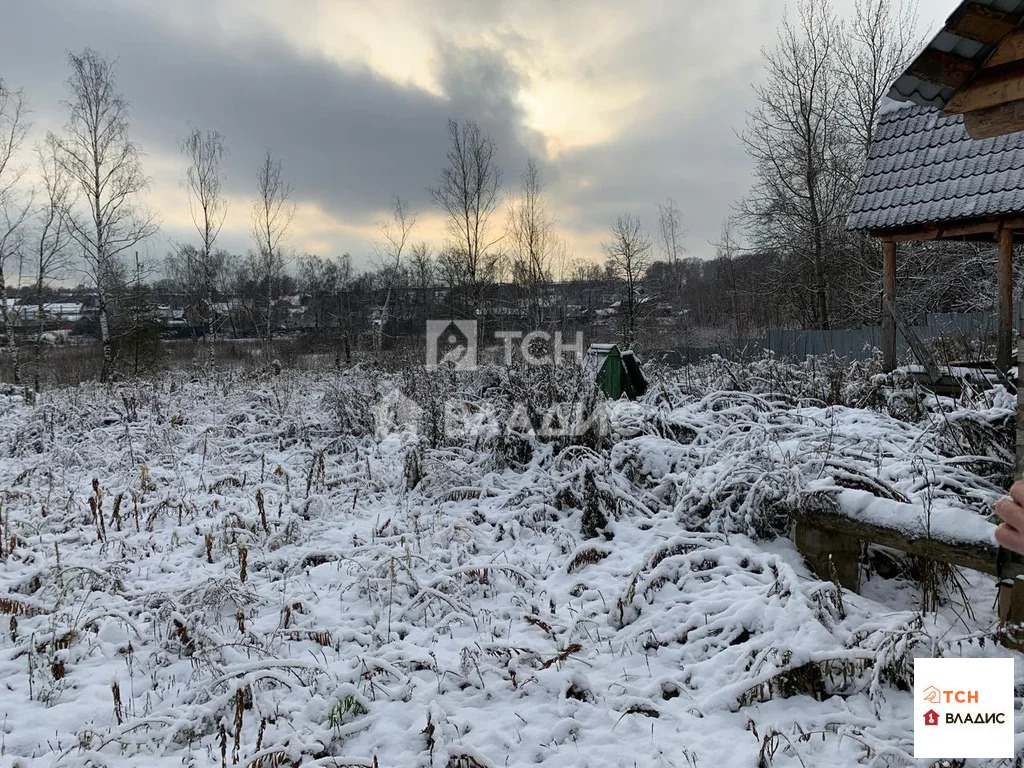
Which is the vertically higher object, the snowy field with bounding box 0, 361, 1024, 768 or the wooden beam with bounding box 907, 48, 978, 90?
the wooden beam with bounding box 907, 48, 978, 90

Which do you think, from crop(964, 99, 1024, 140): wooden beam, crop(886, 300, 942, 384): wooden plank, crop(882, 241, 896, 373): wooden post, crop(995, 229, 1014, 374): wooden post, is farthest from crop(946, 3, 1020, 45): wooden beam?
crop(882, 241, 896, 373): wooden post

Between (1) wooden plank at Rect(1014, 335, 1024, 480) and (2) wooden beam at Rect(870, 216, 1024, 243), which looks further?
(2) wooden beam at Rect(870, 216, 1024, 243)

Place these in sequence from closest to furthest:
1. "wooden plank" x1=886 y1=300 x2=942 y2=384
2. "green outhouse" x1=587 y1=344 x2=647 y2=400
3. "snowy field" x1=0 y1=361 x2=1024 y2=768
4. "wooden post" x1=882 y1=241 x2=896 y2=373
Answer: "snowy field" x1=0 y1=361 x2=1024 y2=768 → "wooden plank" x1=886 y1=300 x2=942 y2=384 → "wooden post" x1=882 y1=241 x2=896 y2=373 → "green outhouse" x1=587 y1=344 x2=647 y2=400

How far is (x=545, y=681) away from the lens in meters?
2.85

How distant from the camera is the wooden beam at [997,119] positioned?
290 centimetres

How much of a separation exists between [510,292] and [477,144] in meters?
5.86

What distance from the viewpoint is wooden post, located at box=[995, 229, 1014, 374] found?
671cm

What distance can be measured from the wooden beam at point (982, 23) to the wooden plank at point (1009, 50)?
1.5 inches

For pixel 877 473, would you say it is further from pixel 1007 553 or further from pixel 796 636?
pixel 796 636

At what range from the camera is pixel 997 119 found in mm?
2975

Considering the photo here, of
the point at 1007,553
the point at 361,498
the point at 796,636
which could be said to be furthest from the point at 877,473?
the point at 361,498

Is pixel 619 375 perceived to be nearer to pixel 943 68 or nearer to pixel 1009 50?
pixel 943 68

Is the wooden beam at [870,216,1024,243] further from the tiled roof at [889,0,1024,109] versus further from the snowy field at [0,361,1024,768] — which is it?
the tiled roof at [889,0,1024,109]

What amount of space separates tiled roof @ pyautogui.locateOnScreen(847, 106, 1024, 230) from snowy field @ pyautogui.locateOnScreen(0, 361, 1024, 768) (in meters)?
2.30
